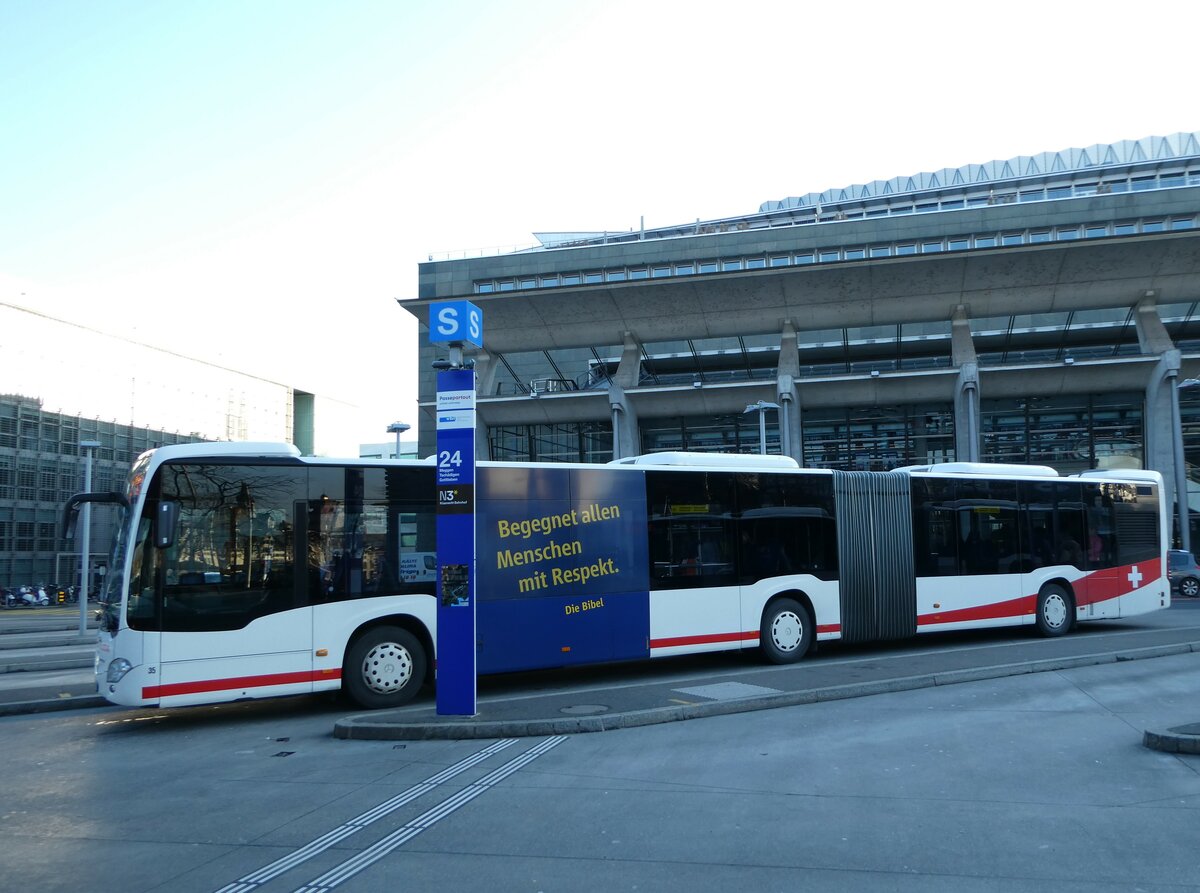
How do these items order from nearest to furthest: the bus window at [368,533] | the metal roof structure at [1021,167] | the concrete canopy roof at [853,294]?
the bus window at [368,533] < the concrete canopy roof at [853,294] < the metal roof structure at [1021,167]

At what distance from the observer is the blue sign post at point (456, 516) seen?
1011 centimetres

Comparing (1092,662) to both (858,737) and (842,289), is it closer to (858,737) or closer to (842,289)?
(858,737)

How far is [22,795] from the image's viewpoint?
7738 mm

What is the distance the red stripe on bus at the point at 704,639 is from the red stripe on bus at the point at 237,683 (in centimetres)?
459

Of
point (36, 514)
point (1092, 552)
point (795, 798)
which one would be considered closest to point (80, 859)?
point (795, 798)

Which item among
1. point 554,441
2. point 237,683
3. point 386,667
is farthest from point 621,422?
point 237,683

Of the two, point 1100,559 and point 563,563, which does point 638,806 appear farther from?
point 1100,559

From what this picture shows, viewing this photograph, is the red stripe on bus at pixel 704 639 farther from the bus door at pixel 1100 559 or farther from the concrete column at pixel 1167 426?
the concrete column at pixel 1167 426

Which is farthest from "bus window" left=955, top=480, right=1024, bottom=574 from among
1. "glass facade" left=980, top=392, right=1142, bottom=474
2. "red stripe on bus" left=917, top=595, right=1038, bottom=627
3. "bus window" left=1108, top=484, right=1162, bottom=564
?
"glass facade" left=980, top=392, right=1142, bottom=474

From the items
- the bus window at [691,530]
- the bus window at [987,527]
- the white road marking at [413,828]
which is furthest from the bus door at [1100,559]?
the white road marking at [413,828]

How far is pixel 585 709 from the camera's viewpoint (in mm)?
10453

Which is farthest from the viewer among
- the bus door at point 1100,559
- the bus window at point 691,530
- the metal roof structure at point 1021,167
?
the metal roof structure at point 1021,167

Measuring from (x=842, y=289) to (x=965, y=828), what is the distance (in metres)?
30.8

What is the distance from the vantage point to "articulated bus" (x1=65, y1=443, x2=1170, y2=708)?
34.3 feet
